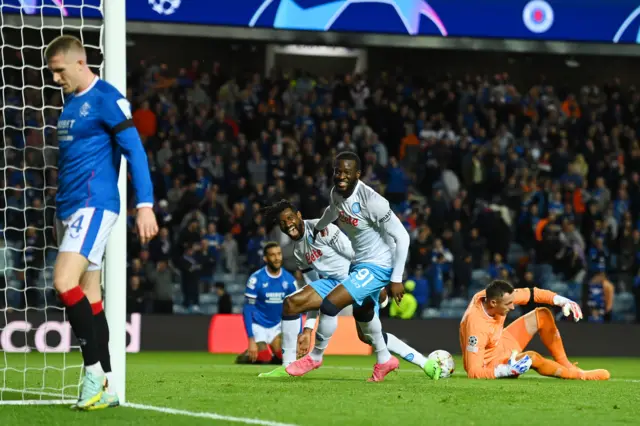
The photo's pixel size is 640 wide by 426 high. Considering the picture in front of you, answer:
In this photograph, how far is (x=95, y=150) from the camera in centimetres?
626

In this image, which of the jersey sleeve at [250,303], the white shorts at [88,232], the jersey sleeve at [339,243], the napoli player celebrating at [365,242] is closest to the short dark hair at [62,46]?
the white shorts at [88,232]

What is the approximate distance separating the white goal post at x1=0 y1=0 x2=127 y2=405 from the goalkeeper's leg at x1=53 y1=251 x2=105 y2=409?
0.45m

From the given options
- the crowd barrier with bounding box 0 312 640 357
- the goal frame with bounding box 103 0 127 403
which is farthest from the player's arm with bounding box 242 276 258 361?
the goal frame with bounding box 103 0 127 403

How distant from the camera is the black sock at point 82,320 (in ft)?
19.9

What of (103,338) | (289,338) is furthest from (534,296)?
(103,338)

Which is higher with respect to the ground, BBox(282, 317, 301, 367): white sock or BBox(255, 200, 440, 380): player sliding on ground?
BBox(255, 200, 440, 380): player sliding on ground

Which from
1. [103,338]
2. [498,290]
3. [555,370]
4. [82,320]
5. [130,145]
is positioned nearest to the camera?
[82,320]

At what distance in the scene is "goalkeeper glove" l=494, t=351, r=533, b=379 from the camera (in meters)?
9.72

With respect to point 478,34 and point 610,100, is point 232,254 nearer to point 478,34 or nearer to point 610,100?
point 478,34

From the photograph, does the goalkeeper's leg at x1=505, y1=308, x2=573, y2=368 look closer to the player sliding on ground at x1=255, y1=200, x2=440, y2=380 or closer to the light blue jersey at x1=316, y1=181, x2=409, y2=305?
the player sliding on ground at x1=255, y1=200, x2=440, y2=380

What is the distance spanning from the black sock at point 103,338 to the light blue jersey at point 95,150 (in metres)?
0.62

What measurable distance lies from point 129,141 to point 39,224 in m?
11.7

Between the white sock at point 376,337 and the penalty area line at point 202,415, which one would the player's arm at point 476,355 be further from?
the penalty area line at point 202,415

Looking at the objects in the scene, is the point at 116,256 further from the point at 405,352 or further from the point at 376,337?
the point at 405,352
